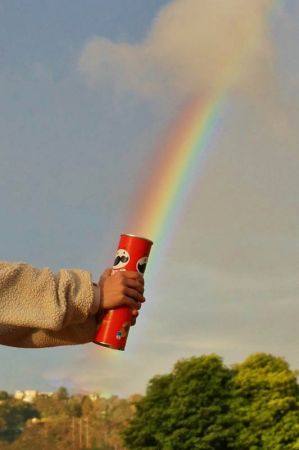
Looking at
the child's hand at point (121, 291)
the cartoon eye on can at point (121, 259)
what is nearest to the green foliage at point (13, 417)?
the cartoon eye on can at point (121, 259)

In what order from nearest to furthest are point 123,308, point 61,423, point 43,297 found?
point 43,297, point 123,308, point 61,423

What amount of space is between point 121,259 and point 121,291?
0.79ft

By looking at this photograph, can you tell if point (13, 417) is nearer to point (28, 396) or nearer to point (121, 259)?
point (28, 396)

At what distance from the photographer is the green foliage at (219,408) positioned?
70.5 metres

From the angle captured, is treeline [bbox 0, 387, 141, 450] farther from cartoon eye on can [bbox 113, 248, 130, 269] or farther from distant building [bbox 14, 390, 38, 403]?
cartoon eye on can [bbox 113, 248, 130, 269]

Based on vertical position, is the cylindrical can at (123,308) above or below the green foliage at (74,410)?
below

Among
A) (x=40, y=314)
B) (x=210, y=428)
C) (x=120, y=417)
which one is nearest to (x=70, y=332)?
(x=40, y=314)

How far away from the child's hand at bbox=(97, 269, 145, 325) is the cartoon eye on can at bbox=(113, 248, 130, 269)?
0.26 feet

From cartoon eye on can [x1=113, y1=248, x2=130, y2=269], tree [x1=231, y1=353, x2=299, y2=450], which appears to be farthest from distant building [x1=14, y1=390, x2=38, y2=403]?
cartoon eye on can [x1=113, y1=248, x2=130, y2=269]

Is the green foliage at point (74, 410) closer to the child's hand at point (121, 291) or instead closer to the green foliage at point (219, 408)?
the green foliage at point (219, 408)

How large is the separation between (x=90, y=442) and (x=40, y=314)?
99.6 metres

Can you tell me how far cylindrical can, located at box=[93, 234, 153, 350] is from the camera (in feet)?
15.8

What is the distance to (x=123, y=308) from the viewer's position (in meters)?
4.83

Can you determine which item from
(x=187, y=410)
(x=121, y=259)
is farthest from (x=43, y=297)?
(x=187, y=410)
